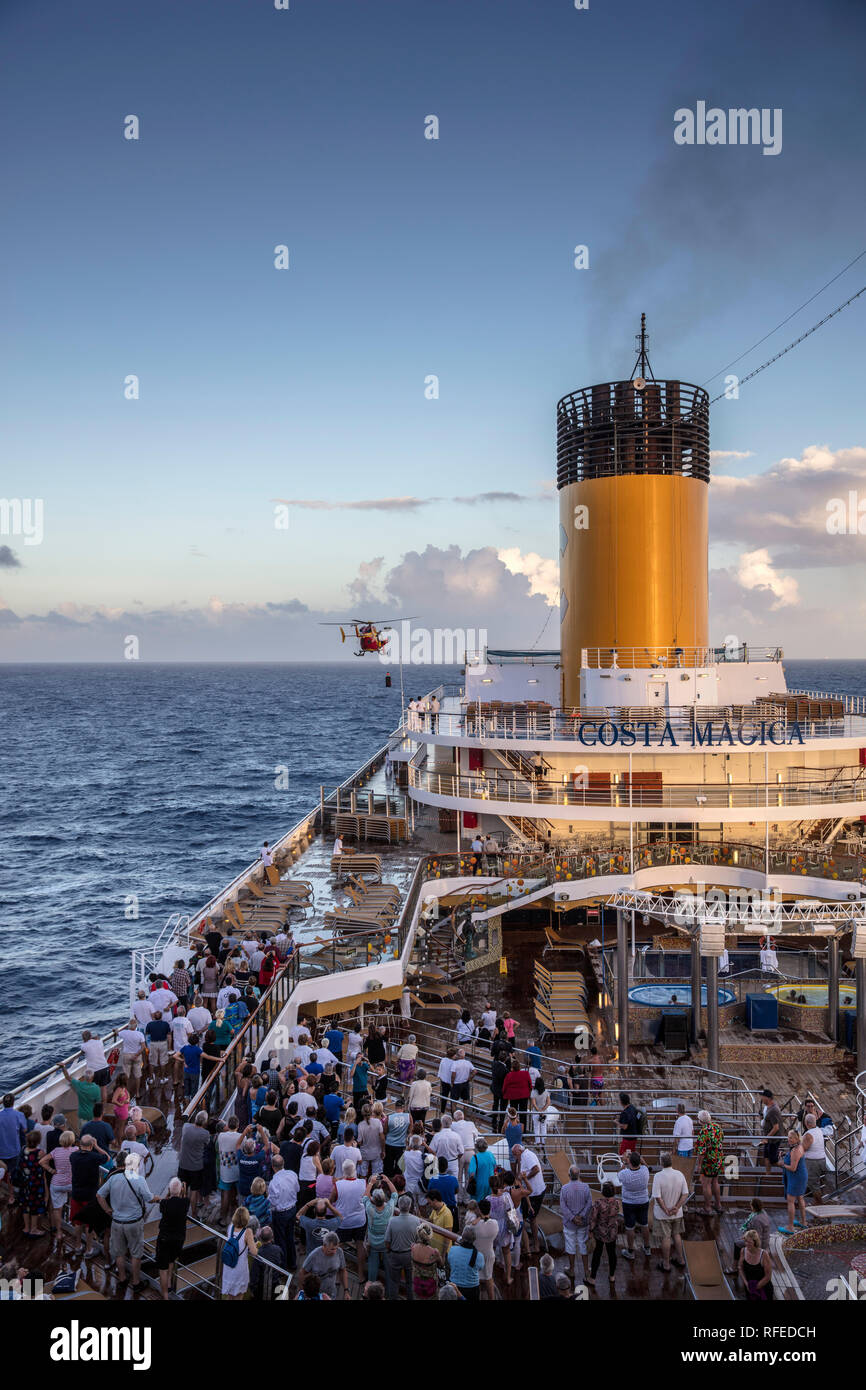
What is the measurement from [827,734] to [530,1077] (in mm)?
16480

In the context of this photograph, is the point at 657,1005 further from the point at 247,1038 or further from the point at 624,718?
the point at 624,718

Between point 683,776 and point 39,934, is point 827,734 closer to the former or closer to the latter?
point 683,776

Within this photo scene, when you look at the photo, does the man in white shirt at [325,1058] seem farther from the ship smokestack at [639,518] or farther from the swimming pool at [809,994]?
the ship smokestack at [639,518]

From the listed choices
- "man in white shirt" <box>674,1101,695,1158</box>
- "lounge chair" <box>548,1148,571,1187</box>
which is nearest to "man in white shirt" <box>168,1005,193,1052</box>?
"lounge chair" <box>548,1148,571,1187</box>

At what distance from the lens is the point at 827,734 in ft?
89.1

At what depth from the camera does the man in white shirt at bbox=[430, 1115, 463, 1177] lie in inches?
429

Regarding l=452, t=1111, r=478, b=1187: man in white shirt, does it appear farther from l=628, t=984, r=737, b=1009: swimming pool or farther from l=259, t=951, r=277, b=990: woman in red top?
l=628, t=984, r=737, b=1009: swimming pool

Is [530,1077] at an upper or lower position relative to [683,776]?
lower

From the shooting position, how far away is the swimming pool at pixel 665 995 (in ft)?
63.6

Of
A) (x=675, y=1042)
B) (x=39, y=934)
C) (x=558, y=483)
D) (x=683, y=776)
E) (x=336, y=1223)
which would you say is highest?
(x=558, y=483)

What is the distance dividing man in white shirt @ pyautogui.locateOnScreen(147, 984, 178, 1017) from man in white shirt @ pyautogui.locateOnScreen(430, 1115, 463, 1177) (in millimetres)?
5734

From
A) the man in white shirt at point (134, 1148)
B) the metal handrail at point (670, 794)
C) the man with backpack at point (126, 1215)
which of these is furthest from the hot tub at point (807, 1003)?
the man with backpack at point (126, 1215)

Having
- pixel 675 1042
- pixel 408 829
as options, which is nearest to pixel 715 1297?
pixel 675 1042

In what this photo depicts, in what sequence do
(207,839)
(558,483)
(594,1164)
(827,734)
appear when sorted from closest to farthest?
(594,1164)
(827,734)
(558,483)
(207,839)
